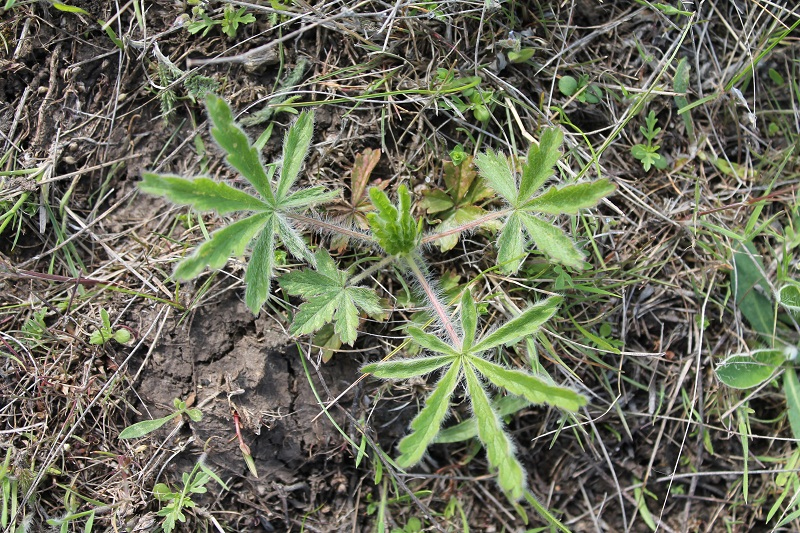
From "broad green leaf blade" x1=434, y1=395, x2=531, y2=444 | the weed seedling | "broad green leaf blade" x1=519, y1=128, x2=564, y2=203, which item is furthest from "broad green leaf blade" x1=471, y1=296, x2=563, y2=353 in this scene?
"broad green leaf blade" x1=434, y1=395, x2=531, y2=444

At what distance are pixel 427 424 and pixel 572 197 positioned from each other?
44.3 inches

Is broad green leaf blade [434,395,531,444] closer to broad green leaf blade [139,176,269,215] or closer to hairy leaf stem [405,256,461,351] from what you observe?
hairy leaf stem [405,256,461,351]

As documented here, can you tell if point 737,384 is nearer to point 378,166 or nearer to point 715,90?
point 715,90

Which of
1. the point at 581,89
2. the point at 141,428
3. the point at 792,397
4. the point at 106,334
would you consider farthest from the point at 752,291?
the point at 106,334

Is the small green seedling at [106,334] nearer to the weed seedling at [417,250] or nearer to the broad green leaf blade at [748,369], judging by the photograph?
the weed seedling at [417,250]

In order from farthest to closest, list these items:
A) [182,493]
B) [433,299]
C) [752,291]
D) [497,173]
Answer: [752,291] < [182,493] < [433,299] < [497,173]

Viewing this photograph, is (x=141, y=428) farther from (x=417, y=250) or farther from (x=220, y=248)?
(x=417, y=250)

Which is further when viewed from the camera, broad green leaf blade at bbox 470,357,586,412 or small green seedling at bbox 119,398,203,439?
small green seedling at bbox 119,398,203,439

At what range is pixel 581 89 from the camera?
3188 millimetres

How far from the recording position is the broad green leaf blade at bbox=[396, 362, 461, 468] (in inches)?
92.3

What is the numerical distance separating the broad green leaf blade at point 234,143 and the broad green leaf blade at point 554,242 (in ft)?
3.83

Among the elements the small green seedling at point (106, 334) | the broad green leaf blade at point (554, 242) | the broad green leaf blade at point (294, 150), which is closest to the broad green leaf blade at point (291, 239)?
the broad green leaf blade at point (294, 150)

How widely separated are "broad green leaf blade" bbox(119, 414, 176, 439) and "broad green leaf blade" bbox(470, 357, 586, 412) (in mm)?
1640

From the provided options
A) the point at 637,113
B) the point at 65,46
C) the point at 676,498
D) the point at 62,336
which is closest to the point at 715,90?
the point at 637,113
